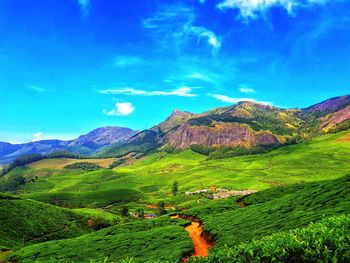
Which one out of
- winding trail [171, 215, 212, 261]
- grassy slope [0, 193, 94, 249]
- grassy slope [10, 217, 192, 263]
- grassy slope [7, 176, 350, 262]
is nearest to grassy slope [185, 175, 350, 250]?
grassy slope [7, 176, 350, 262]

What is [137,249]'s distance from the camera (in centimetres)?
6488

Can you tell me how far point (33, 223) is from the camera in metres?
133

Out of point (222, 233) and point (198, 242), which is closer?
point (222, 233)

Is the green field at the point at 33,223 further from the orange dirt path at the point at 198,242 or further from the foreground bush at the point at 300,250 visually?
the foreground bush at the point at 300,250

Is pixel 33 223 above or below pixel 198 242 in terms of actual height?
above

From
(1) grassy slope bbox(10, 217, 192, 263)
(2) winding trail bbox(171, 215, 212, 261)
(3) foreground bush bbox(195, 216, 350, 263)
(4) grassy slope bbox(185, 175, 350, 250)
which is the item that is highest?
(3) foreground bush bbox(195, 216, 350, 263)

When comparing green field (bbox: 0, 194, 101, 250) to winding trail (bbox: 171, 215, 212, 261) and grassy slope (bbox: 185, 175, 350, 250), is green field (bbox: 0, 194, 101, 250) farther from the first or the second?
grassy slope (bbox: 185, 175, 350, 250)

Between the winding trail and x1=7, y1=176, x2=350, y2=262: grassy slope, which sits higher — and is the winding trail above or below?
below

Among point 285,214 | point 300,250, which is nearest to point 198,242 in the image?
point 285,214

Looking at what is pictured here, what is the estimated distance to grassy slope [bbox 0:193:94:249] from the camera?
120194mm

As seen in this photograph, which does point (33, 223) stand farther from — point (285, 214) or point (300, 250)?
point (300, 250)

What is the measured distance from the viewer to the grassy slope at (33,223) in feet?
394

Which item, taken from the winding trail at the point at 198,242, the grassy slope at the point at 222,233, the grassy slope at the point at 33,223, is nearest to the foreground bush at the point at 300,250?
the grassy slope at the point at 222,233

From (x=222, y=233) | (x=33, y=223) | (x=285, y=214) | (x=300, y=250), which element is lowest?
(x=222, y=233)
